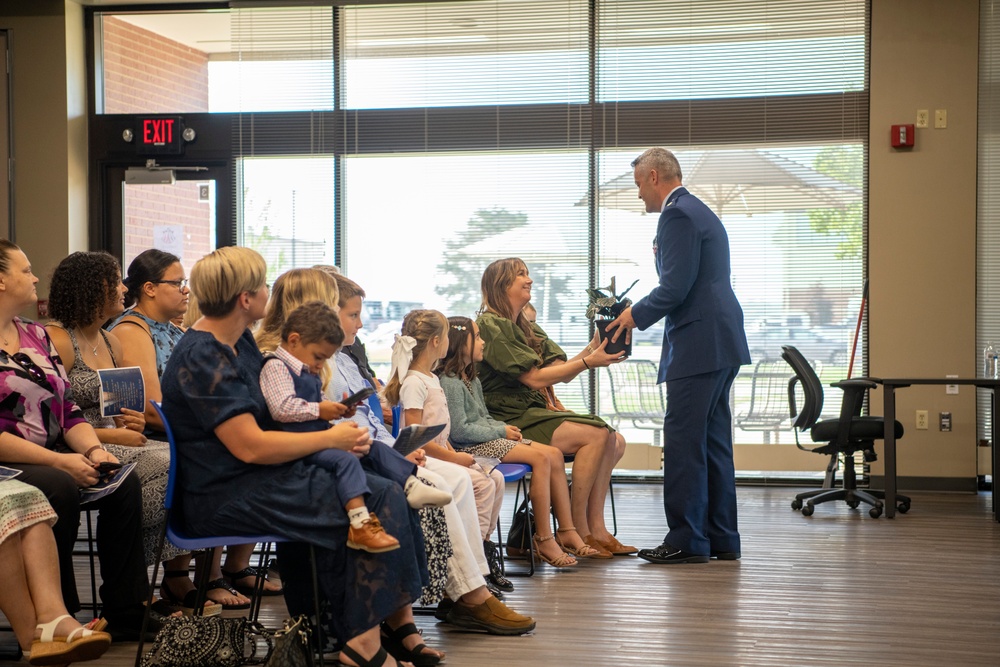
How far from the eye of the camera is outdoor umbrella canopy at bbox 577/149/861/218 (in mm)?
7266

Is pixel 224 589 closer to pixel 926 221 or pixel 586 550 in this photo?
pixel 586 550

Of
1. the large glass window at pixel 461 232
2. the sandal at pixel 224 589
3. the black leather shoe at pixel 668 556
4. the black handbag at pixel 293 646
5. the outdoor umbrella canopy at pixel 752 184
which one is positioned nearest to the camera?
the black handbag at pixel 293 646

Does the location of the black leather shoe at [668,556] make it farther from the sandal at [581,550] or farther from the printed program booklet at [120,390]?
the printed program booklet at [120,390]

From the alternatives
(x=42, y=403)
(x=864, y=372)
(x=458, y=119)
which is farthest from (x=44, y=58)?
(x=864, y=372)

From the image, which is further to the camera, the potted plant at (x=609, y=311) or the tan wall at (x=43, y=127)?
the tan wall at (x=43, y=127)

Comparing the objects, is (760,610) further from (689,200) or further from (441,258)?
(441,258)

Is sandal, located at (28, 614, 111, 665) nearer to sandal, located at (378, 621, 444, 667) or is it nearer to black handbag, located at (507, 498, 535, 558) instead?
sandal, located at (378, 621, 444, 667)

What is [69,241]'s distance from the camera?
7.57m

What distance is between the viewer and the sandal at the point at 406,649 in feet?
9.92

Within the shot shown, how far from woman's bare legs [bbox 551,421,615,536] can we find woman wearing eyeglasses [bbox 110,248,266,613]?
1442 mm

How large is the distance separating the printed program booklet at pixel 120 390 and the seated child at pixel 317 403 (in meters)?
0.86

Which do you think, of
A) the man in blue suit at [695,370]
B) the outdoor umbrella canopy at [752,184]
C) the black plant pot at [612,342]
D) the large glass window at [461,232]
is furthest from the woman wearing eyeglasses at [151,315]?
the outdoor umbrella canopy at [752,184]

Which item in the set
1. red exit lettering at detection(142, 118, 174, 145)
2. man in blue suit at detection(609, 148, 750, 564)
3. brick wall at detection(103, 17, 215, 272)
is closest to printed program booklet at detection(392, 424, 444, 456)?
man in blue suit at detection(609, 148, 750, 564)

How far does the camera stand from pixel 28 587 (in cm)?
284
